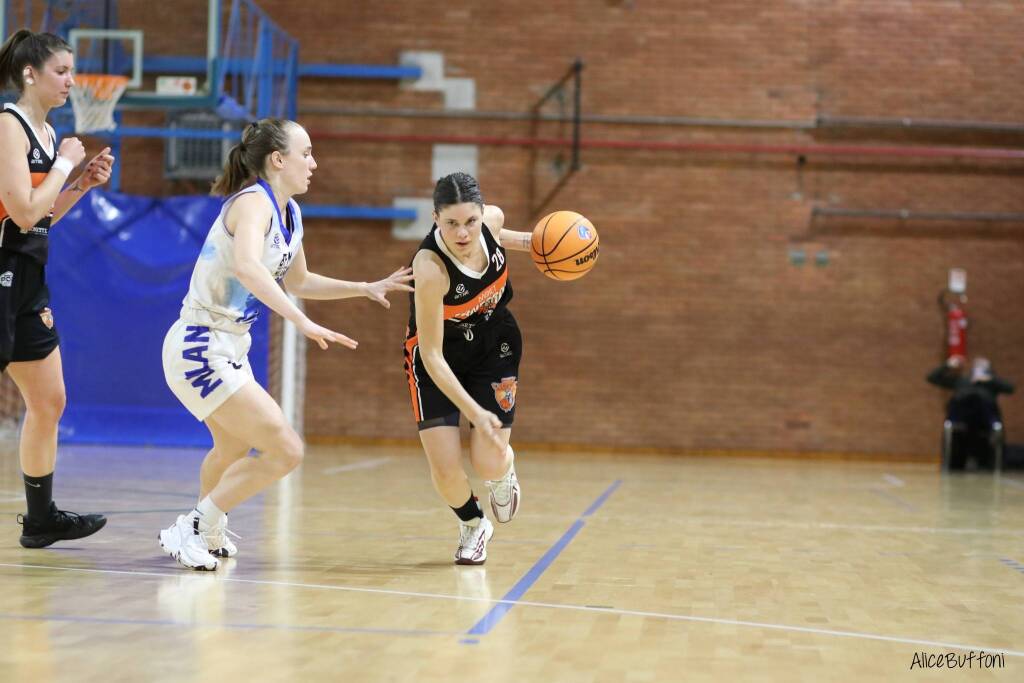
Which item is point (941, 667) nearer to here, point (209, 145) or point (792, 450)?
point (792, 450)

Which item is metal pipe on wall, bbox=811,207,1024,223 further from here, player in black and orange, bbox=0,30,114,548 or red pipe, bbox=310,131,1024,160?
player in black and orange, bbox=0,30,114,548

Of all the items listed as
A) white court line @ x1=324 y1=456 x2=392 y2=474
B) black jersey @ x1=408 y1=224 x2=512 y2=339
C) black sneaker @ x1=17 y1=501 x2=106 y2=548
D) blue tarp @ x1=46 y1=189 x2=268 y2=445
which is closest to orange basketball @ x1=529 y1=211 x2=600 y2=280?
black jersey @ x1=408 y1=224 x2=512 y2=339

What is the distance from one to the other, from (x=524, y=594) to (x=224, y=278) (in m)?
1.52

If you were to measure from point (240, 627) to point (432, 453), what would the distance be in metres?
1.45

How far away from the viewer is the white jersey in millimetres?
4012

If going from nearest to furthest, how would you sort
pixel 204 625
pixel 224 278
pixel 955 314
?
pixel 204 625
pixel 224 278
pixel 955 314

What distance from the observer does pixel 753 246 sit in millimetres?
12430

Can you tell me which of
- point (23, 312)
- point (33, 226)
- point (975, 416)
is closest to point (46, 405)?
point (23, 312)

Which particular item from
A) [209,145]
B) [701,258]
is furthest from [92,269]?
[701,258]

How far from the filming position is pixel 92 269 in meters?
10.8

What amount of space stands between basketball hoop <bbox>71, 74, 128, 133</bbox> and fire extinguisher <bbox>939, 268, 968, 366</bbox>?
858cm

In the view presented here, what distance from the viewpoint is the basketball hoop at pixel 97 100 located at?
940cm

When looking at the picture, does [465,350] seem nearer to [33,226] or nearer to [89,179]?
[89,179]

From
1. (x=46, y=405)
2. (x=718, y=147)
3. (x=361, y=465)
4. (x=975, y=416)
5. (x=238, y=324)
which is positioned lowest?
(x=361, y=465)
